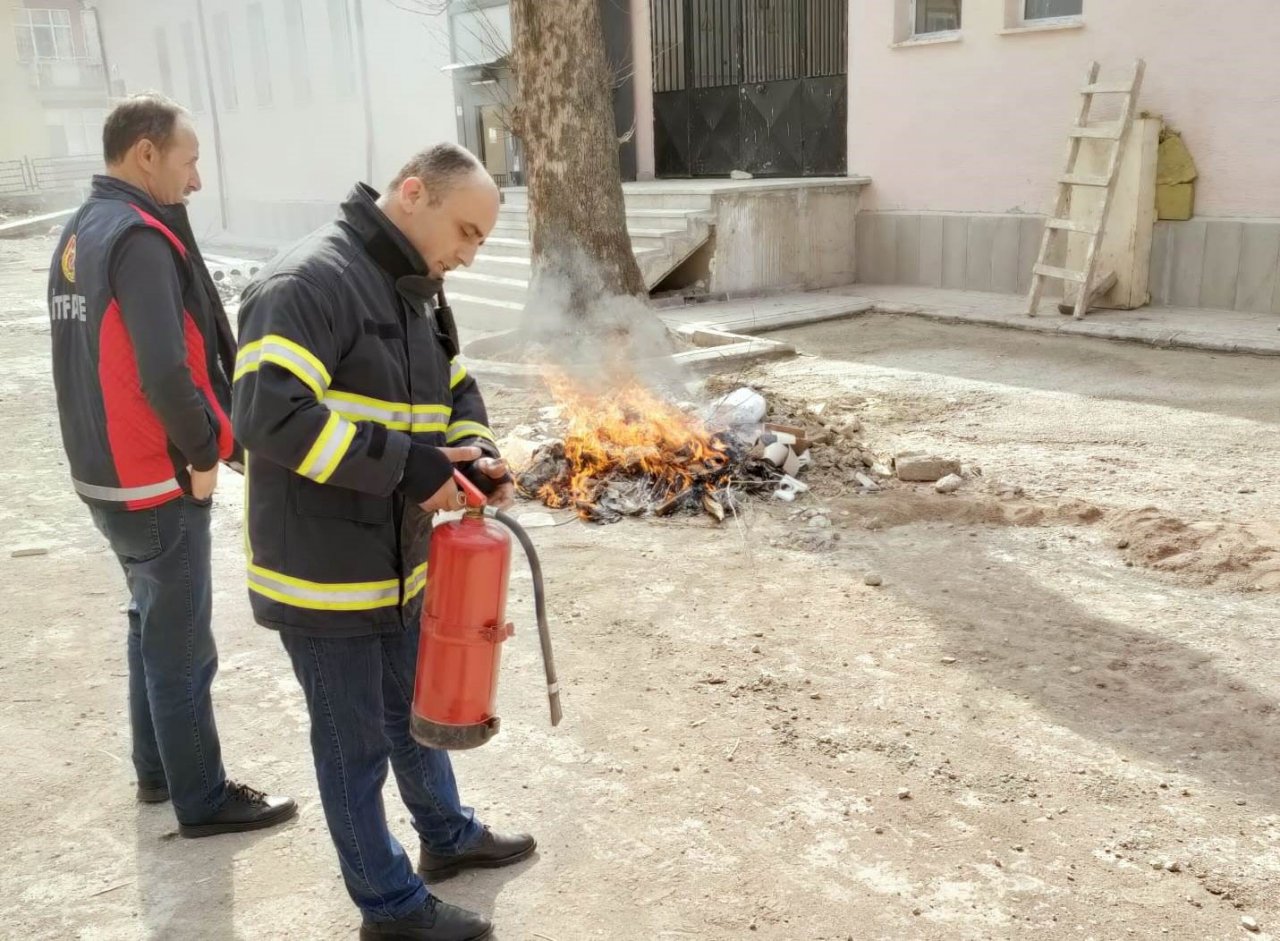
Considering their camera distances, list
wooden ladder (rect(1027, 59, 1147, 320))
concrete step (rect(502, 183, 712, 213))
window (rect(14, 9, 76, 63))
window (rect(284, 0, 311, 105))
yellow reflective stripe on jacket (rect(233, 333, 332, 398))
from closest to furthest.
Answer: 1. yellow reflective stripe on jacket (rect(233, 333, 332, 398))
2. wooden ladder (rect(1027, 59, 1147, 320))
3. concrete step (rect(502, 183, 712, 213))
4. window (rect(284, 0, 311, 105))
5. window (rect(14, 9, 76, 63))

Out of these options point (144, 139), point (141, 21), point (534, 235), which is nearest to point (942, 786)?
point (144, 139)

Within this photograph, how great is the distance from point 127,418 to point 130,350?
7.1 inches

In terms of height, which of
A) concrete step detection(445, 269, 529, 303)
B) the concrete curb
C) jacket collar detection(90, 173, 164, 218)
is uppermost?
jacket collar detection(90, 173, 164, 218)

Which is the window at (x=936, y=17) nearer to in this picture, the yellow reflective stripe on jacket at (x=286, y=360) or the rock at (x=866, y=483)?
the rock at (x=866, y=483)

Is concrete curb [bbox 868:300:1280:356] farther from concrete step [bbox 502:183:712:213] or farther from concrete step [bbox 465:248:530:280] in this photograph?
concrete step [bbox 465:248:530:280]

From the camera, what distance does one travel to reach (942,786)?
3260 millimetres

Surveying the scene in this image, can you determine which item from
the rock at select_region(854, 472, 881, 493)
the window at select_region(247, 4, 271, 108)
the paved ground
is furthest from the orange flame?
the window at select_region(247, 4, 271, 108)

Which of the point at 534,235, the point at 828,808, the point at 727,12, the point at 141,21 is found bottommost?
the point at 828,808

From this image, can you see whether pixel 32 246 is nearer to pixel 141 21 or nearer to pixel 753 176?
pixel 141 21

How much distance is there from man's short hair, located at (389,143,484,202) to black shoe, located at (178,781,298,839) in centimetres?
185

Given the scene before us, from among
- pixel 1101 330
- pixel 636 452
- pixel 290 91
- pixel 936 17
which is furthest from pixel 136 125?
pixel 290 91

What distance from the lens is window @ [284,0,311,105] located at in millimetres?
21938

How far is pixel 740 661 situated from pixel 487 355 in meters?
5.97

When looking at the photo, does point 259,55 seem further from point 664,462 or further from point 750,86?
point 664,462
